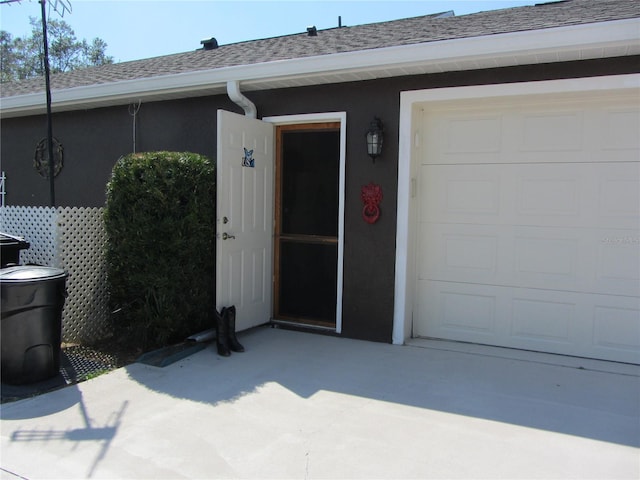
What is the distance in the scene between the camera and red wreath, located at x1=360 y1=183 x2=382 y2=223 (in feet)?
17.0

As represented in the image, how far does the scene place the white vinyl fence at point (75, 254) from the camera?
5207 millimetres

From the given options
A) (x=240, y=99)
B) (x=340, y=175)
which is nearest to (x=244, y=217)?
(x=340, y=175)

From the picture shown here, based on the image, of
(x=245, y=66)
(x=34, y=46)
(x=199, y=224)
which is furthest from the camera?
(x=34, y=46)

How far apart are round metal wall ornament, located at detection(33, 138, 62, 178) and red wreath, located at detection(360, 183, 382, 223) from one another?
508 cm

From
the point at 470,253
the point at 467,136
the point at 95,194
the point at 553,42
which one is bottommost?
the point at 470,253

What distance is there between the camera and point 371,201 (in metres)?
5.20

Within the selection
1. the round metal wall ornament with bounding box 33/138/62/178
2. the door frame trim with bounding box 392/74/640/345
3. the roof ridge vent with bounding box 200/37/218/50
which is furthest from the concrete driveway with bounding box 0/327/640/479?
the roof ridge vent with bounding box 200/37/218/50

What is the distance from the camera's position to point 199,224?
486cm

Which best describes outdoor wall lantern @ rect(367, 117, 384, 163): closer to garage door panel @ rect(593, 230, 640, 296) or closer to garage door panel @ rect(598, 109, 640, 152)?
garage door panel @ rect(598, 109, 640, 152)

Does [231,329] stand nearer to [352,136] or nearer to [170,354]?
[170,354]

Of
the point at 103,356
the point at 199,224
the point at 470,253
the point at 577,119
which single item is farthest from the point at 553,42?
the point at 103,356

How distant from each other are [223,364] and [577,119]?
386 centimetres

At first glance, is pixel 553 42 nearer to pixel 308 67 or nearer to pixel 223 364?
pixel 308 67

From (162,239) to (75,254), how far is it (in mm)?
1226
